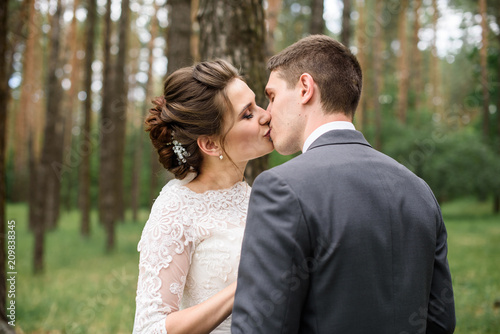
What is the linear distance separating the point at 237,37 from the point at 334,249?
270 cm

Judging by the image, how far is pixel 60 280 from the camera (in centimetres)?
1034

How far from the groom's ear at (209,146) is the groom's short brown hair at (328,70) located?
677 millimetres

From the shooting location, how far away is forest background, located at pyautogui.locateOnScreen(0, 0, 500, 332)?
4930 mm

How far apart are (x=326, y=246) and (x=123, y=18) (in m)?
13.1

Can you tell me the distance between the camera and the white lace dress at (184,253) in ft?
7.14

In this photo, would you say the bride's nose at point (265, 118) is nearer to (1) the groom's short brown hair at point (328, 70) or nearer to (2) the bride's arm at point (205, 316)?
(1) the groom's short brown hair at point (328, 70)

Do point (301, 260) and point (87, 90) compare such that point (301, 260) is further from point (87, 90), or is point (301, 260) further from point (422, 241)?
point (87, 90)

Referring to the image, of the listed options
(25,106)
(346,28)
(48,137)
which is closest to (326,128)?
(346,28)

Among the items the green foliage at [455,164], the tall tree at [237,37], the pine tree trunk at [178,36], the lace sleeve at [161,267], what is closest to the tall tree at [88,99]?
the pine tree trunk at [178,36]

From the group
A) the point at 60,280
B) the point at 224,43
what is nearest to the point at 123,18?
the point at 60,280

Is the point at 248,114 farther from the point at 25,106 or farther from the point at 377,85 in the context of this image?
the point at 25,106

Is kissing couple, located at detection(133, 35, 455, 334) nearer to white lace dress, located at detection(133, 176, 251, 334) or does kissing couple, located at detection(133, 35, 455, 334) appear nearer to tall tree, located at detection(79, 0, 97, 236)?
white lace dress, located at detection(133, 176, 251, 334)

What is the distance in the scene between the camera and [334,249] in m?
1.62

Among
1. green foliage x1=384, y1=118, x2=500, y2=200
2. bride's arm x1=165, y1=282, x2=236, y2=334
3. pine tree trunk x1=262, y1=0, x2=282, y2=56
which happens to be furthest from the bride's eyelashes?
green foliage x1=384, y1=118, x2=500, y2=200
